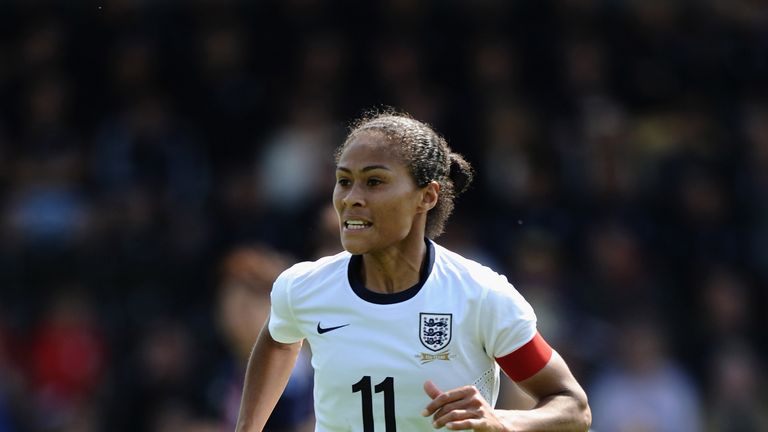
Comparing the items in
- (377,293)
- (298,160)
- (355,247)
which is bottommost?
(377,293)

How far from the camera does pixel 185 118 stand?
37.8 feet

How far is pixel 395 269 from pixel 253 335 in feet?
9.54

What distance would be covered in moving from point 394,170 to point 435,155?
21 cm

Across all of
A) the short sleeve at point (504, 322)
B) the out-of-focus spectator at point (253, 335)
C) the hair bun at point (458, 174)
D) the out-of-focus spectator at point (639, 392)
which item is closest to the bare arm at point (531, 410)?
the short sleeve at point (504, 322)

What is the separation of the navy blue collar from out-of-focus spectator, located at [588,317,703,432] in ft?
18.6

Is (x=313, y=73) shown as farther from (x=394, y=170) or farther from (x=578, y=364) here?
A: (x=394, y=170)

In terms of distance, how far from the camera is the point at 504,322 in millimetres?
4148

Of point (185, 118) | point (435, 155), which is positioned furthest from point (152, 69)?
point (435, 155)

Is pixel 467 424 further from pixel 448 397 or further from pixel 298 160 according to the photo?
pixel 298 160

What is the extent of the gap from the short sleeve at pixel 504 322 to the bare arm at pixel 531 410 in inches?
4.8

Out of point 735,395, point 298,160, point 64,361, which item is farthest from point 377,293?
point 64,361

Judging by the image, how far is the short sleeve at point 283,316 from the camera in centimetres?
450

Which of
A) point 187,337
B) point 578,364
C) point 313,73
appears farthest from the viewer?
point 313,73

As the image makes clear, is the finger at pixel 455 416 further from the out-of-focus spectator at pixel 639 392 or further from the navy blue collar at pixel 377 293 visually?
the out-of-focus spectator at pixel 639 392
